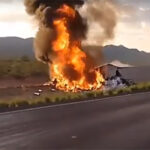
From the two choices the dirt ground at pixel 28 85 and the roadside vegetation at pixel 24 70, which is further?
the roadside vegetation at pixel 24 70

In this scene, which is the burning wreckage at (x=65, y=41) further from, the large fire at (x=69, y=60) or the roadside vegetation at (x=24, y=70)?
the roadside vegetation at (x=24, y=70)

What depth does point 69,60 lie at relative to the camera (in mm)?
51031

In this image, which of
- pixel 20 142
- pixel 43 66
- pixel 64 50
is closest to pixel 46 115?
pixel 20 142

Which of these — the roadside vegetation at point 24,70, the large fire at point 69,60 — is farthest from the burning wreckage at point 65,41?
the roadside vegetation at point 24,70

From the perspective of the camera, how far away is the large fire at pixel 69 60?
50.5 m

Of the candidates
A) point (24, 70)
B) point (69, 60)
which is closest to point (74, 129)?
point (69, 60)

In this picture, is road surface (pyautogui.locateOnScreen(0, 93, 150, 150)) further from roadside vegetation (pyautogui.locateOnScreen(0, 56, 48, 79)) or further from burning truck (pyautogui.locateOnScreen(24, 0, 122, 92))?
roadside vegetation (pyautogui.locateOnScreen(0, 56, 48, 79))

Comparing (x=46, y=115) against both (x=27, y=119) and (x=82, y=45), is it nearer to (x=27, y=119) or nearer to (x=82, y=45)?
(x=27, y=119)

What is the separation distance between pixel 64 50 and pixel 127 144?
38.6 meters

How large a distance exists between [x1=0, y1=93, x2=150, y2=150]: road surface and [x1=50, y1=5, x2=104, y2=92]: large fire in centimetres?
2769

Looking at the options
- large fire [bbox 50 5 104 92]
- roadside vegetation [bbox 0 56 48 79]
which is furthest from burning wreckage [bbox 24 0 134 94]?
roadside vegetation [bbox 0 56 48 79]

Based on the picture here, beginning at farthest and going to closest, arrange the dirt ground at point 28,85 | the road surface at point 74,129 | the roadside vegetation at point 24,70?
1. the roadside vegetation at point 24,70
2. the dirt ground at point 28,85
3. the road surface at point 74,129

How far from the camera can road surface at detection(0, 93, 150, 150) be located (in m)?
12.4

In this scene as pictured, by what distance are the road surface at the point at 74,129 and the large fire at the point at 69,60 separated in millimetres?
27692
